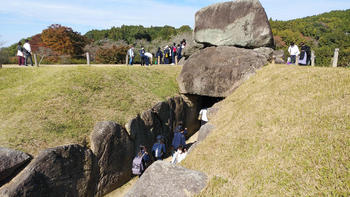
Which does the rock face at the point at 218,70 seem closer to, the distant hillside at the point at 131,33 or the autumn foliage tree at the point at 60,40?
the autumn foliage tree at the point at 60,40

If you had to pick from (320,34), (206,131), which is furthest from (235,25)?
(320,34)

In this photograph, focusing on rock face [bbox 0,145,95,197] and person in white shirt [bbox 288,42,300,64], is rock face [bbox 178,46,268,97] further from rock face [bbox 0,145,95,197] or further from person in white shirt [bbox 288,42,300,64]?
rock face [bbox 0,145,95,197]

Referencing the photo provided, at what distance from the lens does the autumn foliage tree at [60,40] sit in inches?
1113

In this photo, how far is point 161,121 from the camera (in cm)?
1271

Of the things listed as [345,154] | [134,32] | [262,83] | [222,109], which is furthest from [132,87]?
[134,32]

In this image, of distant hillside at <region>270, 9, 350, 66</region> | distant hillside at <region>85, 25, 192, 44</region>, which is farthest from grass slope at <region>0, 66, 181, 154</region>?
distant hillside at <region>85, 25, 192, 44</region>

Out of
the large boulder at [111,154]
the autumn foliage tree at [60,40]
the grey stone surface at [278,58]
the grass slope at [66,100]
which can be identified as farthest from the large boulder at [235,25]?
the autumn foliage tree at [60,40]

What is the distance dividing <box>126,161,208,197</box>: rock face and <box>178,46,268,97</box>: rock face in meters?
7.99

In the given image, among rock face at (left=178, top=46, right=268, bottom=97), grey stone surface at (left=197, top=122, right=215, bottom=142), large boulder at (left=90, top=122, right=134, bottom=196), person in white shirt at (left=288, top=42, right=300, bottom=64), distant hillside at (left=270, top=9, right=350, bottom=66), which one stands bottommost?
large boulder at (left=90, top=122, right=134, bottom=196)

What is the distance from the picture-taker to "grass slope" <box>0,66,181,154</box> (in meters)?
8.20

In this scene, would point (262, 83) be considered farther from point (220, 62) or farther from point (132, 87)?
point (132, 87)

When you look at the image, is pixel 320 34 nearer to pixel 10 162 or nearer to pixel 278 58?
pixel 278 58

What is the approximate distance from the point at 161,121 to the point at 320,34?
1439 inches

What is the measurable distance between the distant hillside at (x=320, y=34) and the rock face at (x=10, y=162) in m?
29.9
